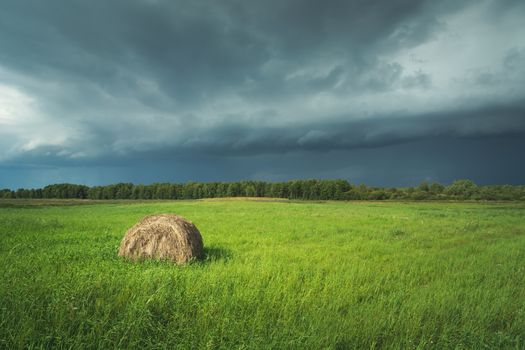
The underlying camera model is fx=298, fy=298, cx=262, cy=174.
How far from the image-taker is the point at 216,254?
38.3ft

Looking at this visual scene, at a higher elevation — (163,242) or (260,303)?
(163,242)

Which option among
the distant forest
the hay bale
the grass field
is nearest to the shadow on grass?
the grass field

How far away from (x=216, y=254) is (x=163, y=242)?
2.23 m

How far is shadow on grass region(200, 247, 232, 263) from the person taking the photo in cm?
1063

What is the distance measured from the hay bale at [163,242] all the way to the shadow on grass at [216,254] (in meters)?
0.35

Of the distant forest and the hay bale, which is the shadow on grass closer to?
the hay bale

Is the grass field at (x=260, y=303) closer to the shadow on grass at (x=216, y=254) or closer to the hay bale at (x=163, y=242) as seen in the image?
the shadow on grass at (x=216, y=254)

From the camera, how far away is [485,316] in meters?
6.57

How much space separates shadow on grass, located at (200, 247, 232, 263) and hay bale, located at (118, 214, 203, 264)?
347 millimetres

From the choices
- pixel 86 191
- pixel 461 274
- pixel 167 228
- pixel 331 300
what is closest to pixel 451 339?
pixel 331 300

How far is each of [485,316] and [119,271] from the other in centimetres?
911

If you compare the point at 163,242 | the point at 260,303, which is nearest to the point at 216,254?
the point at 163,242

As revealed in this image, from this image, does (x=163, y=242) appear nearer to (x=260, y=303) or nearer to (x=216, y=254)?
(x=216, y=254)

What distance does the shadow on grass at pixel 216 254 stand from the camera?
418 inches
